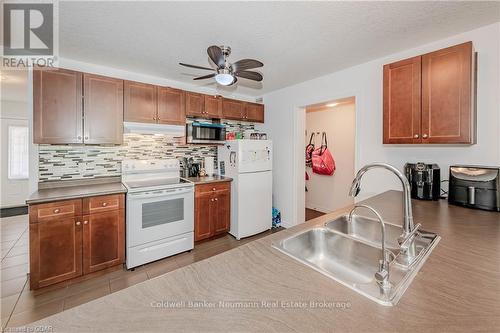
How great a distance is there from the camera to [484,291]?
74 cm

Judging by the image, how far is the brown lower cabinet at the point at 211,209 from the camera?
9.96 feet

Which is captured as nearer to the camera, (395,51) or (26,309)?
(26,309)

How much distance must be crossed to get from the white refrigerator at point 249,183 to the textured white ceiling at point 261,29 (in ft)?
4.19

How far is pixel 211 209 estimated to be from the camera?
3154 mm

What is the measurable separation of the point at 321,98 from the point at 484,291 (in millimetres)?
2783

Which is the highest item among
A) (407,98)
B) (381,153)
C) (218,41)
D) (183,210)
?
(218,41)

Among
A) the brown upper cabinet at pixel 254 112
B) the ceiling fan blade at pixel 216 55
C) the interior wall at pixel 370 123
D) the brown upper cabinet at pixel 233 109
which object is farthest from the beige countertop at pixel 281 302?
the brown upper cabinet at pixel 254 112

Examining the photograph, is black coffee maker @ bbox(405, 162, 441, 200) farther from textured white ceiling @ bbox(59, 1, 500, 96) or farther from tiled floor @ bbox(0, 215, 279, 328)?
tiled floor @ bbox(0, 215, 279, 328)

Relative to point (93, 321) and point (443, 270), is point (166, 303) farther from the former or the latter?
point (443, 270)

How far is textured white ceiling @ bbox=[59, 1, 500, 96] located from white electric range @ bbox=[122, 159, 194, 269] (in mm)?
1438

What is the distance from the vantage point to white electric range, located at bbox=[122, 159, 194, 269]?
2.43 m

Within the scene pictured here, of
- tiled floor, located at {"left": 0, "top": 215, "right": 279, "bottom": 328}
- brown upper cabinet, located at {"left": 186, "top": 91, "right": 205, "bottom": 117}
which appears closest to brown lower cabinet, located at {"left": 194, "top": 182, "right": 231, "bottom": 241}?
tiled floor, located at {"left": 0, "top": 215, "right": 279, "bottom": 328}

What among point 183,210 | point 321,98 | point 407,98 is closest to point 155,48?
point 183,210

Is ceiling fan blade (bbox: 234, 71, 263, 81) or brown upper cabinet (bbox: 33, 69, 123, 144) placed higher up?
ceiling fan blade (bbox: 234, 71, 263, 81)
